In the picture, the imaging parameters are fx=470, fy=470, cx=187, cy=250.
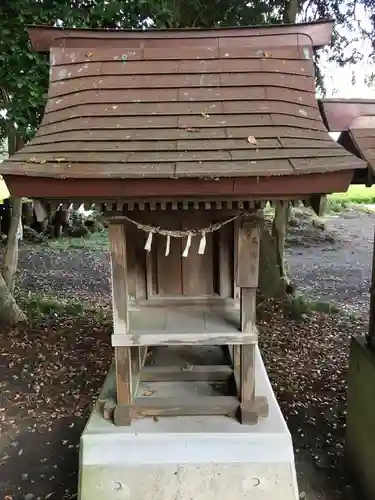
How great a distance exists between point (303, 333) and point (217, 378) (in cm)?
350

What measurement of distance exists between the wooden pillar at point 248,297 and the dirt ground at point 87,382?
4.15 ft

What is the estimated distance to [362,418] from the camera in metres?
3.92

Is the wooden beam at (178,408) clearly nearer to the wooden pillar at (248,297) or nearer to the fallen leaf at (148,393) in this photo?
the wooden pillar at (248,297)

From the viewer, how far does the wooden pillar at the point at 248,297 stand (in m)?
3.18

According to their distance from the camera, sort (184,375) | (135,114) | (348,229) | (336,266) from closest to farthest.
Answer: (135,114) < (184,375) < (336,266) < (348,229)

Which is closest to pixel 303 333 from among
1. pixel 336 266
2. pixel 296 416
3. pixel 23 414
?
pixel 296 416

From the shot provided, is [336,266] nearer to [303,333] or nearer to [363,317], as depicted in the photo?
[363,317]

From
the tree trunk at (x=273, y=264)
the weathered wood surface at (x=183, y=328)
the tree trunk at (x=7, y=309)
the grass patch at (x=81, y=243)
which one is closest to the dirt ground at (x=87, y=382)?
the tree trunk at (x=7, y=309)

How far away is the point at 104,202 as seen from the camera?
2.89 metres

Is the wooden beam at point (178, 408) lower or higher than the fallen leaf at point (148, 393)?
higher

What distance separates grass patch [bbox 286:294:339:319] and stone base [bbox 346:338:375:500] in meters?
3.56

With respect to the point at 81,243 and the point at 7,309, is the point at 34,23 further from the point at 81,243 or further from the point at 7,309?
the point at 81,243

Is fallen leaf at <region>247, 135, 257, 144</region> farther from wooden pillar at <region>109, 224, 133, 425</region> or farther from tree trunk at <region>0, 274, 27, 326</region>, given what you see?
tree trunk at <region>0, 274, 27, 326</region>

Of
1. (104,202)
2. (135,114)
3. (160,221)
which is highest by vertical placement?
(135,114)
